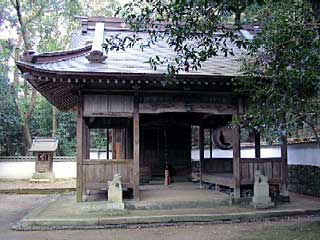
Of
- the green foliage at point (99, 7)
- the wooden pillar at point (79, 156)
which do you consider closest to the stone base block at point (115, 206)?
the wooden pillar at point (79, 156)

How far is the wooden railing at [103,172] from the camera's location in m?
10.5

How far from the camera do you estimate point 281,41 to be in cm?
656

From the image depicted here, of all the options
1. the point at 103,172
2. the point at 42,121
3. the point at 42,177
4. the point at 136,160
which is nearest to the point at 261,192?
the point at 136,160

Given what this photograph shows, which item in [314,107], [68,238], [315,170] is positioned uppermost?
[314,107]

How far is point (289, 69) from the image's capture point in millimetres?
6734

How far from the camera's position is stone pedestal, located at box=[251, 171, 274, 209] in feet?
34.1

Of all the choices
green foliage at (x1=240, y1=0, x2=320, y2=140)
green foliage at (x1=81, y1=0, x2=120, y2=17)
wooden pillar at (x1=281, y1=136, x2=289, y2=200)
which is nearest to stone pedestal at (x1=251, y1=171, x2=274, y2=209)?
wooden pillar at (x1=281, y1=136, x2=289, y2=200)

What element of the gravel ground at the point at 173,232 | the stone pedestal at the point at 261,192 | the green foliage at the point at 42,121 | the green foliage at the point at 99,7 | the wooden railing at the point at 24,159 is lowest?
the gravel ground at the point at 173,232

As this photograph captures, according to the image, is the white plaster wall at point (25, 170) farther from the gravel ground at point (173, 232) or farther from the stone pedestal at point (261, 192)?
the stone pedestal at point (261, 192)

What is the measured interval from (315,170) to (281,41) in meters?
7.53

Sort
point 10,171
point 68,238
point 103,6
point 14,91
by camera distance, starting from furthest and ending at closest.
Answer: point 103,6 < point 14,91 < point 10,171 < point 68,238

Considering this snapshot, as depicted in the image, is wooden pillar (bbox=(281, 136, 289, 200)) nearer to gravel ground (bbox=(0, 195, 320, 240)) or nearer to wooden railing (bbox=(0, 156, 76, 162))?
gravel ground (bbox=(0, 195, 320, 240))

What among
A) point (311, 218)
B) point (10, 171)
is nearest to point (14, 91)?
point (10, 171)

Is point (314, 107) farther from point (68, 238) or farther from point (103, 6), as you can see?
point (103, 6)
